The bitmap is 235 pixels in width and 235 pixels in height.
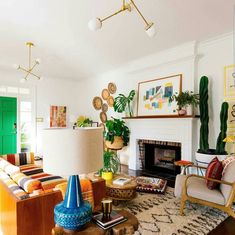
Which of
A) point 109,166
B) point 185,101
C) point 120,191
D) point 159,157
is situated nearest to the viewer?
point 120,191

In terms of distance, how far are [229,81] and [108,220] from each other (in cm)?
361

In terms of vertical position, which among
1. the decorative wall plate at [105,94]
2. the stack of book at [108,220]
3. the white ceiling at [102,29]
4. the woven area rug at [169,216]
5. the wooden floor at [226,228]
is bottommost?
the wooden floor at [226,228]

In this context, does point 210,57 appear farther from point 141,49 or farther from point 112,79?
point 112,79

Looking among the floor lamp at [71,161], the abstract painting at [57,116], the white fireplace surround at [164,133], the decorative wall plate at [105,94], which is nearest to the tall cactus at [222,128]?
the white fireplace surround at [164,133]

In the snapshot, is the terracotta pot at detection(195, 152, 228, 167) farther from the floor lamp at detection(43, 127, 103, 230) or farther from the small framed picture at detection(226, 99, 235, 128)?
the floor lamp at detection(43, 127, 103, 230)

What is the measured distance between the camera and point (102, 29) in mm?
4164

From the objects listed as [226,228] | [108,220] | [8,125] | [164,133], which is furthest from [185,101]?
[8,125]

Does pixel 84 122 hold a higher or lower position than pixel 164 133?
higher

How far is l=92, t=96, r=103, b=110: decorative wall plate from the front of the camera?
22.5 ft

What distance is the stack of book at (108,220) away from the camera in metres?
1.42

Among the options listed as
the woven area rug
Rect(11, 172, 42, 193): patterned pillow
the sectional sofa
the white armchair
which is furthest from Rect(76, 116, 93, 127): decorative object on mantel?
Rect(11, 172, 42, 193): patterned pillow

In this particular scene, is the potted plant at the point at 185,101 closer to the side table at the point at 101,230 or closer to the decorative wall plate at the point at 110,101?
the decorative wall plate at the point at 110,101

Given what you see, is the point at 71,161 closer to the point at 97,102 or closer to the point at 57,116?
the point at 97,102

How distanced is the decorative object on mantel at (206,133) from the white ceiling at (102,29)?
114 centimetres
